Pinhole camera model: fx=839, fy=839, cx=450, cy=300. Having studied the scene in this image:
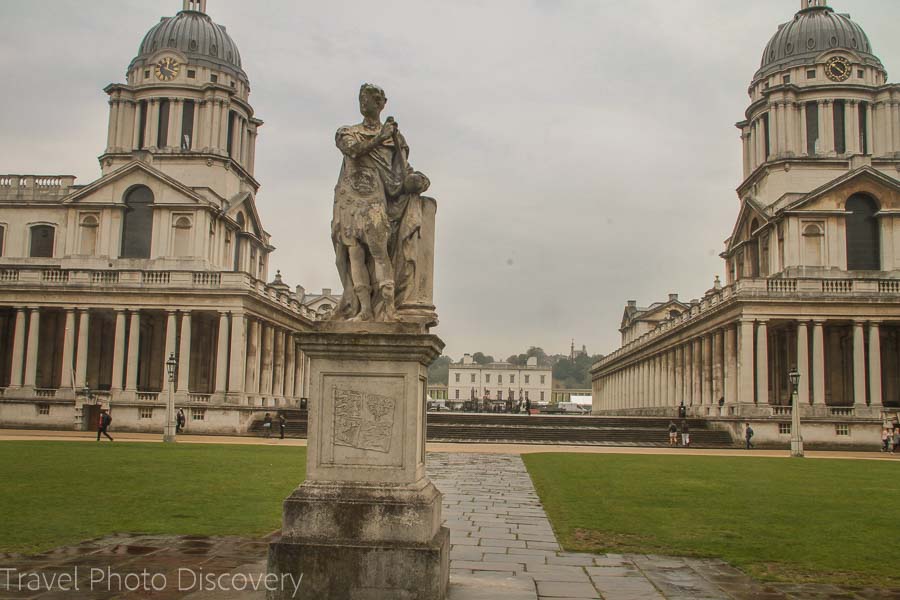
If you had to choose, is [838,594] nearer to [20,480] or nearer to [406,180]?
[406,180]

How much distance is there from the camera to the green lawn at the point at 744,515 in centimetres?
1039

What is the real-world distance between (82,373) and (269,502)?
42.9 metres

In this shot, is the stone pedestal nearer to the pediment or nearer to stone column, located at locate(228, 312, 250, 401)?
stone column, located at locate(228, 312, 250, 401)

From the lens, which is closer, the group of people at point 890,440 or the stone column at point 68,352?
the group of people at point 890,440

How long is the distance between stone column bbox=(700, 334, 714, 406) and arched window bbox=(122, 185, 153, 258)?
39.4 meters

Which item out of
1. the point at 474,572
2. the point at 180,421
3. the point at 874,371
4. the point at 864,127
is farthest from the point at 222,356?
the point at 864,127

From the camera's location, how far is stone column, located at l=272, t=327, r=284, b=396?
6344cm

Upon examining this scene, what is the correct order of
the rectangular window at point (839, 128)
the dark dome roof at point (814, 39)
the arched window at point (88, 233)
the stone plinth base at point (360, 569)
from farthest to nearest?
the dark dome roof at point (814, 39) → the rectangular window at point (839, 128) → the arched window at point (88, 233) → the stone plinth base at point (360, 569)

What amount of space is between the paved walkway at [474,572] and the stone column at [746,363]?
Result: 3859cm

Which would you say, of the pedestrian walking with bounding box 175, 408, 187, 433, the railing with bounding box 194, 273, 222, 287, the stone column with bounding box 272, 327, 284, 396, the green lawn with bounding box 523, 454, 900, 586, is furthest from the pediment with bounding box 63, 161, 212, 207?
the green lawn with bounding box 523, 454, 900, 586

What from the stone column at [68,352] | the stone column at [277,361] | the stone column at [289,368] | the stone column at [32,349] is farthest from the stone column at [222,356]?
the stone column at [289,368]

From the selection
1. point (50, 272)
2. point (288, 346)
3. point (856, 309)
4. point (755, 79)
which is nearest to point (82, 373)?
point (50, 272)

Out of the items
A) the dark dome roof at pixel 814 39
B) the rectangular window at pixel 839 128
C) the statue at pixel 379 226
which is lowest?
the statue at pixel 379 226

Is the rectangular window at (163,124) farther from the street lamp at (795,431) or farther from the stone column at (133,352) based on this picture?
the street lamp at (795,431)
